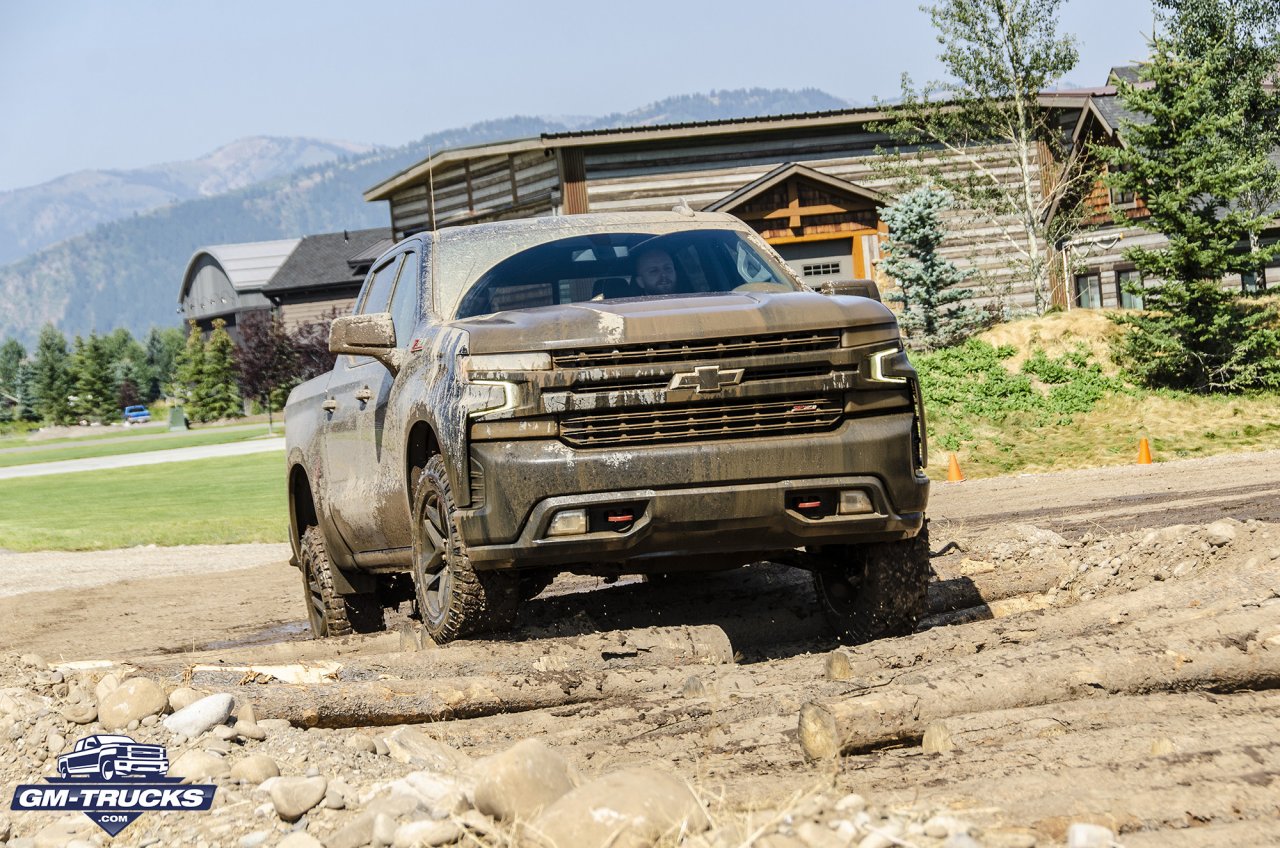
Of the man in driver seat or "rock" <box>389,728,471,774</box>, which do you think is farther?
the man in driver seat

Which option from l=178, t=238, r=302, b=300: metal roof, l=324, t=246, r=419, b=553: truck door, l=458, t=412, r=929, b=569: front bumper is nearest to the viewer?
l=458, t=412, r=929, b=569: front bumper

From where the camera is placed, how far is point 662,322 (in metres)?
6.60

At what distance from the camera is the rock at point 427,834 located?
439cm

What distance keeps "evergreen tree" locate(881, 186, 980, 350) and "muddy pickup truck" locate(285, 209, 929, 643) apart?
2446 centimetres

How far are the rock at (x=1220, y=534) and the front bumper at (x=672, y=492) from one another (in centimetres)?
258

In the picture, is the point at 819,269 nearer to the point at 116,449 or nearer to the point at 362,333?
the point at 116,449

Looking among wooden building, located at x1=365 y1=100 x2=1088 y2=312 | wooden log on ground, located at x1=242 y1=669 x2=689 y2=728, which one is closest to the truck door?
wooden log on ground, located at x1=242 y1=669 x2=689 y2=728

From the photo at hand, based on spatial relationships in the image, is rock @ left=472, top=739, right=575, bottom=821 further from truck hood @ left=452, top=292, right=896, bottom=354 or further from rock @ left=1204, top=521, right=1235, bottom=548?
rock @ left=1204, top=521, right=1235, bottom=548

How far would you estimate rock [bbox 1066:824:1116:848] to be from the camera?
3.90 m

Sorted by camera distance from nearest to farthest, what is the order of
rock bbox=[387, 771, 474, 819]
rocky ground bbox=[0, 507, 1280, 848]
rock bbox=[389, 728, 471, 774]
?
rocky ground bbox=[0, 507, 1280, 848]
rock bbox=[387, 771, 474, 819]
rock bbox=[389, 728, 471, 774]

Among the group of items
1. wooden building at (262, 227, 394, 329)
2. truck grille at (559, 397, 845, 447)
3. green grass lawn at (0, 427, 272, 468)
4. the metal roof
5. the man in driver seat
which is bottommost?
green grass lawn at (0, 427, 272, 468)

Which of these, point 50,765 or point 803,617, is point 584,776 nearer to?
point 50,765

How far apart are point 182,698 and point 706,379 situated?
2514mm

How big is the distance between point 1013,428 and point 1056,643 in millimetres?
A: 17647
